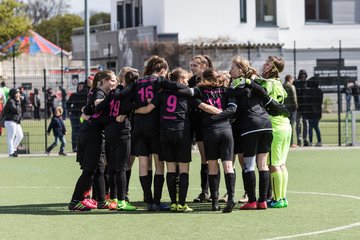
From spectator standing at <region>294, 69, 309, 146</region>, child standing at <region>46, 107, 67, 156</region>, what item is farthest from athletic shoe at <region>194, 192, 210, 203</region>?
spectator standing at <region>294, 69, 309, 146</region>

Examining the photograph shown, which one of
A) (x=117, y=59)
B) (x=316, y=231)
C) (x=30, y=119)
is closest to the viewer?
(x=316, y=231)

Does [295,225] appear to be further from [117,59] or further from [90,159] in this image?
[117,59]

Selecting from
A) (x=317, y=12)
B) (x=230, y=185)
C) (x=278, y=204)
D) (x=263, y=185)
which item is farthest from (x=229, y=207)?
(x=317, y=12)

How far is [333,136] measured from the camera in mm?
30031

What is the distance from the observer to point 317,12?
50750mm

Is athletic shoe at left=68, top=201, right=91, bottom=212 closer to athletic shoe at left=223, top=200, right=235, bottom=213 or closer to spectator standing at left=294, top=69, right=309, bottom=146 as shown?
athletic shoe at left=223, top=200, right=235, bottom=213

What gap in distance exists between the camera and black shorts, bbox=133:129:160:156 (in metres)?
12.9

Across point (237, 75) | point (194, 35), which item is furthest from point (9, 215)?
point (194, 35)

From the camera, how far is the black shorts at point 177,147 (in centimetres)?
1271

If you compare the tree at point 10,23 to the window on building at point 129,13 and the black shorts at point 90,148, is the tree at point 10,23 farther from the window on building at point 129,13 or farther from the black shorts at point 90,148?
the black shorts at point 90,148

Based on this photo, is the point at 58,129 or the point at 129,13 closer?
the point at 58,129

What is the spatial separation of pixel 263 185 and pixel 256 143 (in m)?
0.55

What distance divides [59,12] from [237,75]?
98151 mm

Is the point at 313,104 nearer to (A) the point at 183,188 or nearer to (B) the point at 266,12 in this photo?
(A) the point at 183,188
